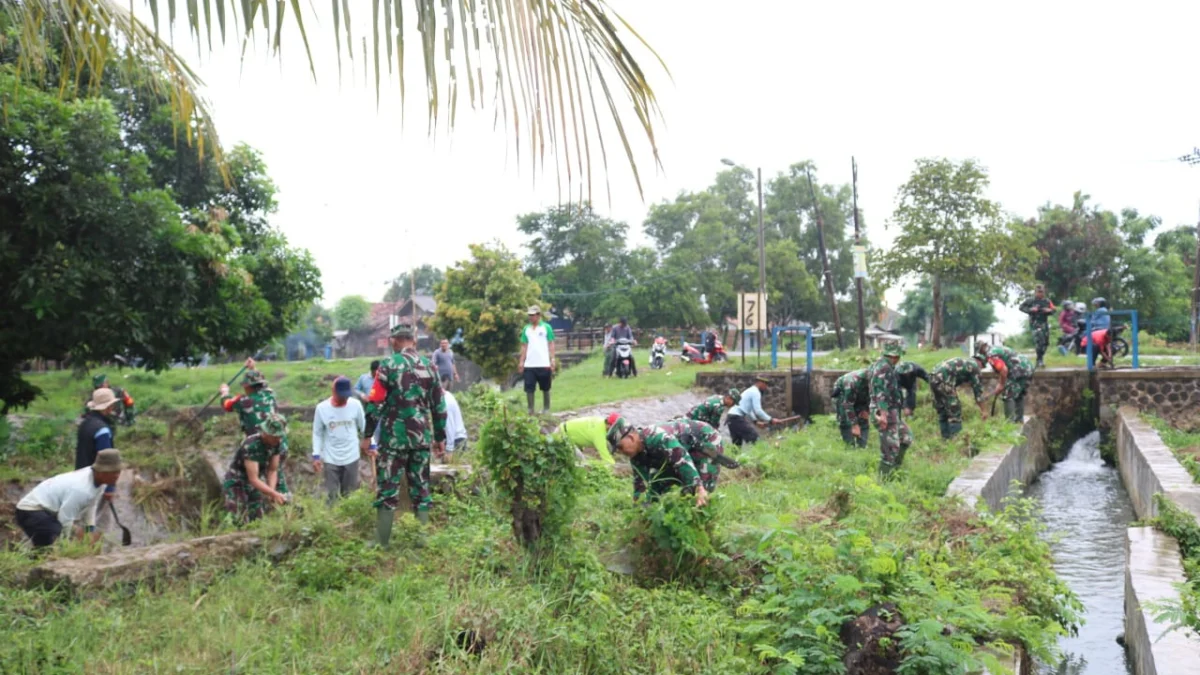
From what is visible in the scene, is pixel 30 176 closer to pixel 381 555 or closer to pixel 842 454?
pixel 381 555

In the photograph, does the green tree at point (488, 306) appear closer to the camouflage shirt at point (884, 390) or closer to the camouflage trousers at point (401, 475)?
the camouflage shirt at point (884, 390)

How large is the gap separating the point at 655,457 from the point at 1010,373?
11.2 m

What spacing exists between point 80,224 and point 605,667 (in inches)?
365

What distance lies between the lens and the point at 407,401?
705cm

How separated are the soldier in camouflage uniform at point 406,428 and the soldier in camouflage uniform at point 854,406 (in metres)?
7.64

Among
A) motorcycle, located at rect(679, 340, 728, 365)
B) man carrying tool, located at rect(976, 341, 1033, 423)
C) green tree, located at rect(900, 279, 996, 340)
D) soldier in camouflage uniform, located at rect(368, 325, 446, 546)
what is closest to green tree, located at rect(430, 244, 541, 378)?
motorcycle, located at rect(679, 340, 728, 365)

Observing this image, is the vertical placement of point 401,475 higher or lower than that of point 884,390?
lower

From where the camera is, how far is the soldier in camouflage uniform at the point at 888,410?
10.9m

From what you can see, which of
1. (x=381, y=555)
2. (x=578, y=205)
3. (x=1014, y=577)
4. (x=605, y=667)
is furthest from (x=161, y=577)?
(x=1014, y=577)

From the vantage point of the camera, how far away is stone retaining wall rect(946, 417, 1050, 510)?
9750 millimetres

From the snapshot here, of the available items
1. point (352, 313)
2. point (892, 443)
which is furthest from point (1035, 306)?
point (352, 313)

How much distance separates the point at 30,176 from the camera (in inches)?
427

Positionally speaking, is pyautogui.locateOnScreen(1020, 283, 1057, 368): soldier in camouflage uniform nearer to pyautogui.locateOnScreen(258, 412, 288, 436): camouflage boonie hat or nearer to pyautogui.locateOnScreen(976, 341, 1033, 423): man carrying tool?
pyautogui.locateOnScreen(976, 341, 1033, 423): man carrying tool

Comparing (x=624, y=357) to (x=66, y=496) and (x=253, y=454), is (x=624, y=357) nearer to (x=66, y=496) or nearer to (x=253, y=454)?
(x=253, y=454)
